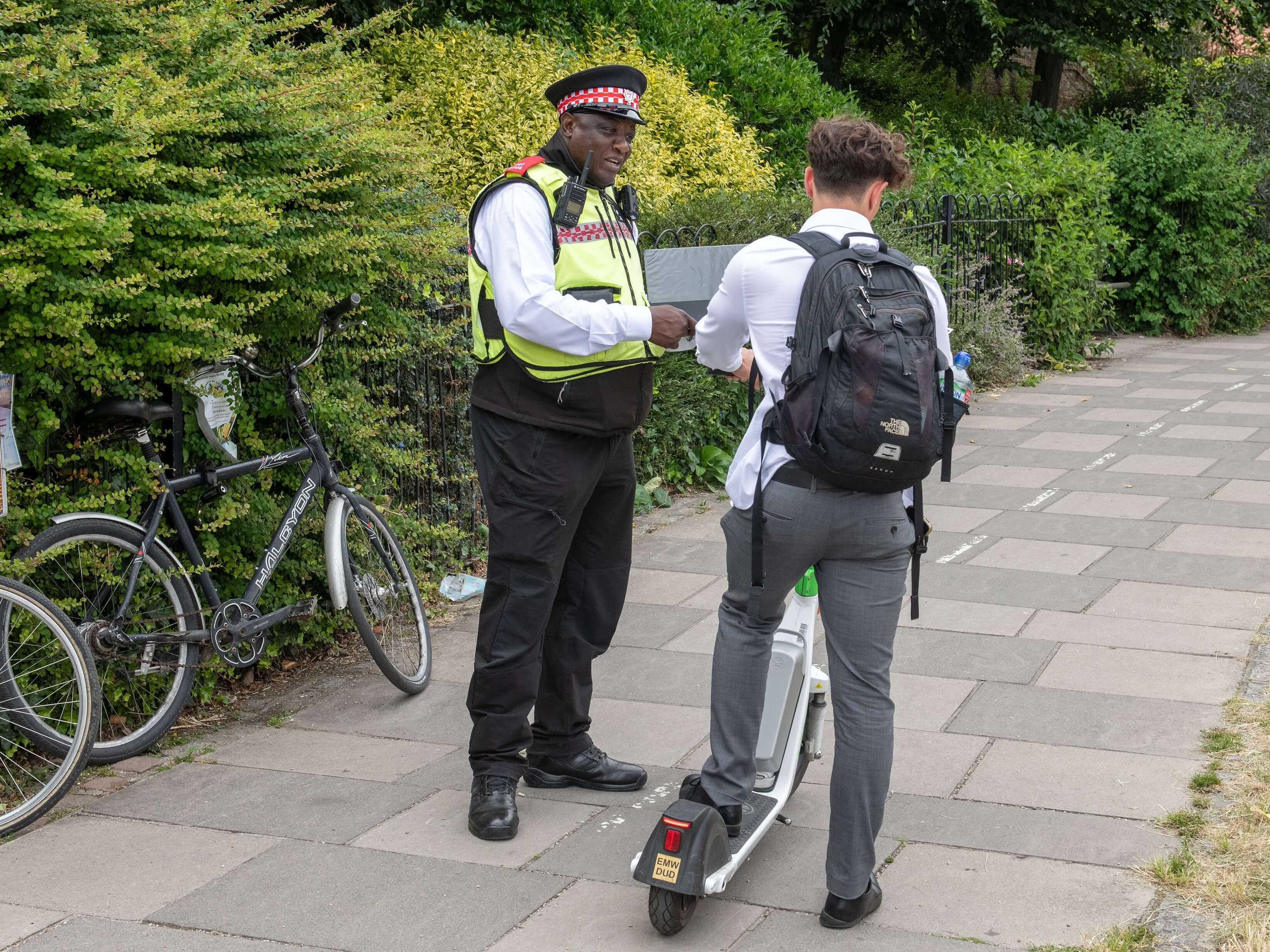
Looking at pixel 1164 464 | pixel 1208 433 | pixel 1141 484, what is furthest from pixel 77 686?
pixel 1208 433

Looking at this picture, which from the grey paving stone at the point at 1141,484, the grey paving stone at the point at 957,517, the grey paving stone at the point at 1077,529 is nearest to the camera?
the grey paving stone at the point at 1077,529

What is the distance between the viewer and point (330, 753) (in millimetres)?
4156

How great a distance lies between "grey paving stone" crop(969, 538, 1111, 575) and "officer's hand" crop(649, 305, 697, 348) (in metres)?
3.15

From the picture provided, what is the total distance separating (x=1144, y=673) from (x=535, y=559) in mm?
2370

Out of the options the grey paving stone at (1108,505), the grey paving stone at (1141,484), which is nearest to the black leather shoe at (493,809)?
the grey paving stone at (1108,505)

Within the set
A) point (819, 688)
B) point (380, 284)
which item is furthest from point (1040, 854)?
point (380, 284)

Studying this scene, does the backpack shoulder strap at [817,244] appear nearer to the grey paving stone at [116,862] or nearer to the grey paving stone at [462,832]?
the grey paving stone at [462,832]

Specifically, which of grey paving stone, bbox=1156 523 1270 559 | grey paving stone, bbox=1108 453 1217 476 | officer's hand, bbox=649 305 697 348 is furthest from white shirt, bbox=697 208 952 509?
grey paving stone, bbox=1108 453 1217 476

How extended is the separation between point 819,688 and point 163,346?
216cm

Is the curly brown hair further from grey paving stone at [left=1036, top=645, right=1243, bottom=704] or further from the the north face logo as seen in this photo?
grey paving stone at [left=1036, top=645, right=1243, bottom=704]

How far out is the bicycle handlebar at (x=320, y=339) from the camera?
437 cm

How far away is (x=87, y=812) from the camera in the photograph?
3.72 m

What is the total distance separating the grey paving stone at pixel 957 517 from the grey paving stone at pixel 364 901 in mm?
3928

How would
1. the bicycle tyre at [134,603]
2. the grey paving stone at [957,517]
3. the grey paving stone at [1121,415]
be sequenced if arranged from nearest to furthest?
the bicycle tyre at [134,603] < the grey paving stone at [957,517] < the grey paving stone at [1121,415]
